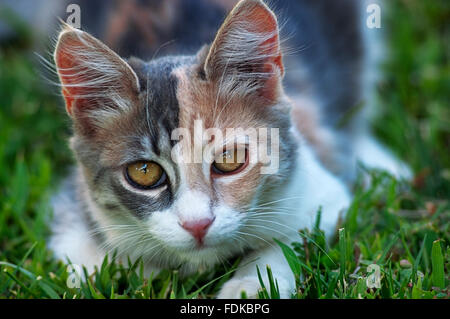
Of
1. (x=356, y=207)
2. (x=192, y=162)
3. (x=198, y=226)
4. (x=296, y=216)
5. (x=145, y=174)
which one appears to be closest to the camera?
(x=198, y=226)

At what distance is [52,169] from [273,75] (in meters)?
1.85

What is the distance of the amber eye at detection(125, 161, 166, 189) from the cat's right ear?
27cm

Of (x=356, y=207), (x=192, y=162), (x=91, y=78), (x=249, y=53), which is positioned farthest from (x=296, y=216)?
(x=91, y=78)

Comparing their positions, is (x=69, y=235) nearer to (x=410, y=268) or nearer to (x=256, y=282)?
(x=256, y=282)

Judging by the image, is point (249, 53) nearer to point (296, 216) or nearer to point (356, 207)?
point (296, 216)

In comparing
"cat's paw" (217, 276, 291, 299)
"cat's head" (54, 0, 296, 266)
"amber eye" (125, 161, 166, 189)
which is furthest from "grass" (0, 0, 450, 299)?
"amber eye" (125, 161, 166, 189)

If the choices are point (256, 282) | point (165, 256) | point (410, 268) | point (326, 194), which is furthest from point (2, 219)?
point (410, 268)

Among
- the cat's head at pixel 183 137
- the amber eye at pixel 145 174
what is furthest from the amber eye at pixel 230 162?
the amber eye at pixel 145 174

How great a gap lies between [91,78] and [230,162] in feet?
2.23

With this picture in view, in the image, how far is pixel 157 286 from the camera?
2441 millimetres

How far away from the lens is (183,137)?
7.25 feet

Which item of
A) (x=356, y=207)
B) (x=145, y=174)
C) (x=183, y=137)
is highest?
(x=183, y=137)

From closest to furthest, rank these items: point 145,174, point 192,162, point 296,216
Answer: point 192,162 < point 145,174 < point 296,216

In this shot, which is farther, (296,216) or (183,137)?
(296,216)
